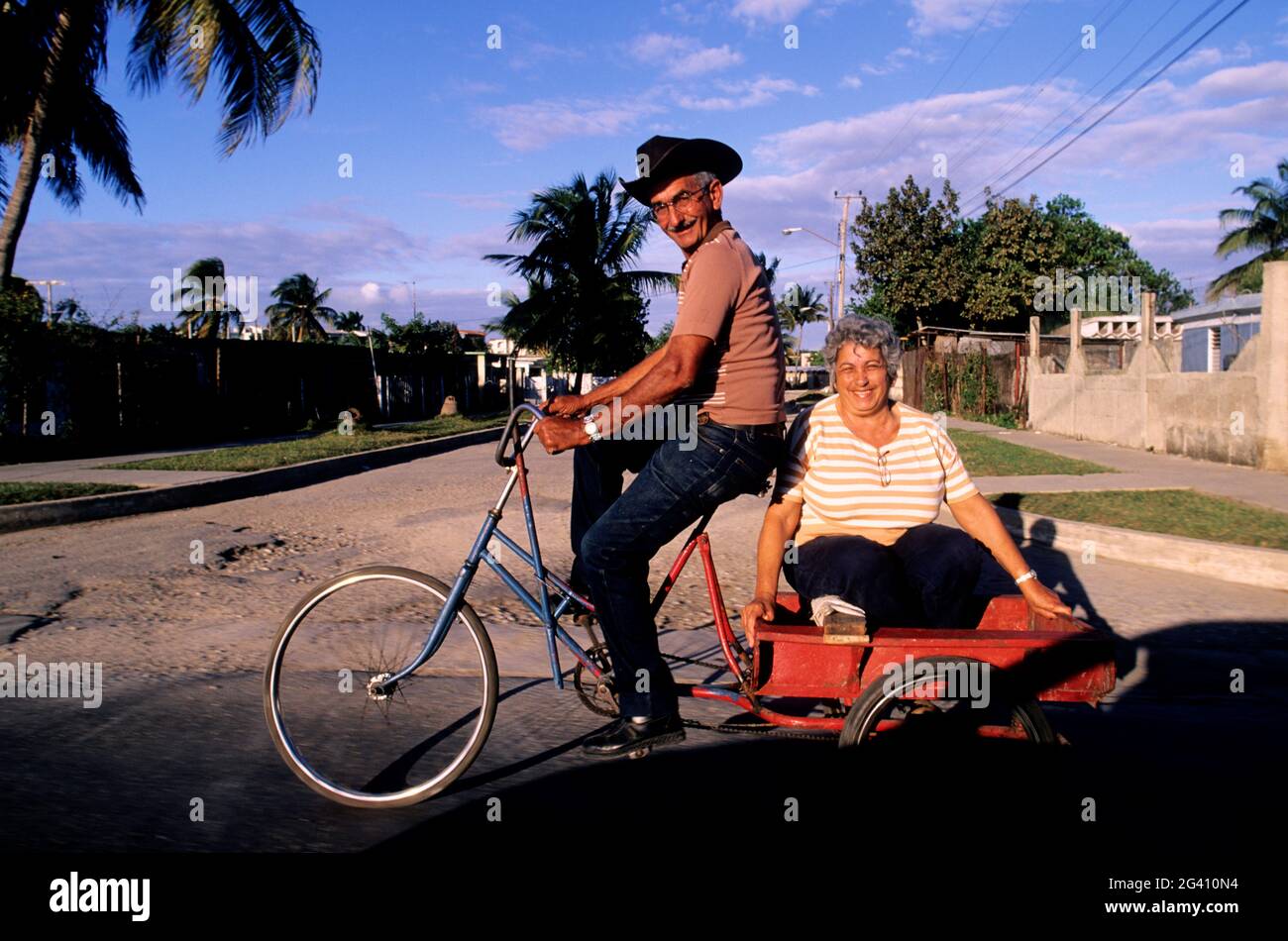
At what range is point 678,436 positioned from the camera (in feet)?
11.1

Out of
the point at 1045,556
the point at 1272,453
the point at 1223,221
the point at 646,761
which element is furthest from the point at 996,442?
the point at 1223,221

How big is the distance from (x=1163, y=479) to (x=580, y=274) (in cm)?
2499

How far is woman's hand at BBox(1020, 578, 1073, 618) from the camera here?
3.39 m

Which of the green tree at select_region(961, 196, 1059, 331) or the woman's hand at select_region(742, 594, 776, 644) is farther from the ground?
the green tree at select_region(961, 196, 1059, 331)

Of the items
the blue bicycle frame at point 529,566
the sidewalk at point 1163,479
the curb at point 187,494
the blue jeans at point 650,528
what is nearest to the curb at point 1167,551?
the sidewalk at point 1163,479

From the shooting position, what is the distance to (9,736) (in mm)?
3814

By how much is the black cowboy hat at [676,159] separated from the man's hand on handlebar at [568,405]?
28.5 inches

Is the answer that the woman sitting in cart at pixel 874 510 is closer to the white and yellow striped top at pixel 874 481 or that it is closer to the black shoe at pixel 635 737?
the white and yellow striped top at pixel 874 481

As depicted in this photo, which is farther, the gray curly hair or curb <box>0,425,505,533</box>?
curb <box>0,425,505,533</box>

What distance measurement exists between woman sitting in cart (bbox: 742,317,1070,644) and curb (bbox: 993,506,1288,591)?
3838 millimetres

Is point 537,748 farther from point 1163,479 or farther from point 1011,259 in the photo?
point 1011,259

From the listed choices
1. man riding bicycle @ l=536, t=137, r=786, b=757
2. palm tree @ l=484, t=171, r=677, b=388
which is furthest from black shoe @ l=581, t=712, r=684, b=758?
palm tree @ l=484, t=171, r=677, b=388

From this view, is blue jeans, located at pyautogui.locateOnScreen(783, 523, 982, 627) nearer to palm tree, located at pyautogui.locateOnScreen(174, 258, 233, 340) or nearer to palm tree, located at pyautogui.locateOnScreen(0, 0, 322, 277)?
palm tree, located at pyautogui.locateOnScreen(0, 0, 322, 277)

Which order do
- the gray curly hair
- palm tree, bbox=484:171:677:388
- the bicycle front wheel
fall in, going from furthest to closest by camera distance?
palm tree, bbox=484:171:677:388 → the gray curly hair → the bicycle front wheel
